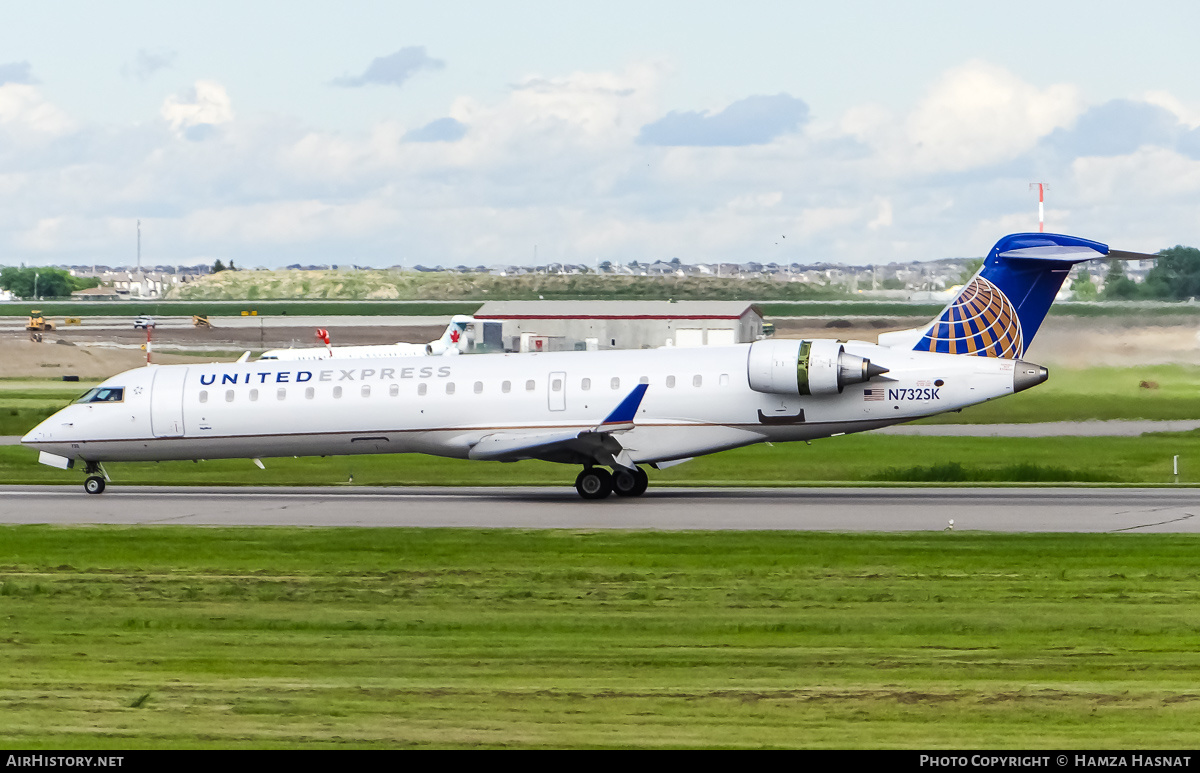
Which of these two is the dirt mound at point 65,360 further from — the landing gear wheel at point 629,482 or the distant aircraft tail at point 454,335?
the landing gear wheel at point 629,482

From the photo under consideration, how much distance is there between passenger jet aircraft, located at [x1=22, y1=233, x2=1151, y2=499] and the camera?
29094 millimetres

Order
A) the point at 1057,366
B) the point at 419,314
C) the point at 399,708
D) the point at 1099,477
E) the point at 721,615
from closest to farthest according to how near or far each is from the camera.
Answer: the point at 399,708
the point at 721,615
the point at 1099,477
the point at 1057,366
the point at 419,314

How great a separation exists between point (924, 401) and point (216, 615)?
1705 cm

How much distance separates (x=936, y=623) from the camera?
15805 millimetres

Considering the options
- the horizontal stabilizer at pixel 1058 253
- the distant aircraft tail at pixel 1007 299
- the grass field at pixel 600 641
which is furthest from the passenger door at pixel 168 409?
the horizontal stabilizer at pixel 1058 253

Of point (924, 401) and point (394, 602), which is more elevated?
point (924, 401)

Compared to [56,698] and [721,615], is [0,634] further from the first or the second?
[721,615]

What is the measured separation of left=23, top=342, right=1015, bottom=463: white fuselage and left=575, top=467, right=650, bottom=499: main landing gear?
561 millimetres

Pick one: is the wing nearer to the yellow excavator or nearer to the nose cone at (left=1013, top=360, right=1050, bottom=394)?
the nose cone at (left=1013, top=360, right=1050, bottom=394)

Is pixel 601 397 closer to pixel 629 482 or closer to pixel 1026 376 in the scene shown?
pixel 629 482

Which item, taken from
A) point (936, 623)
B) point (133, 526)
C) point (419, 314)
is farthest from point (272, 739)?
point (419, 314)

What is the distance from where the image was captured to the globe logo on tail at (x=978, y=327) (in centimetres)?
3000

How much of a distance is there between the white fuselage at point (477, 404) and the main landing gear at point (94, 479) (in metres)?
0.45

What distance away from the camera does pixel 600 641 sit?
14898mm
